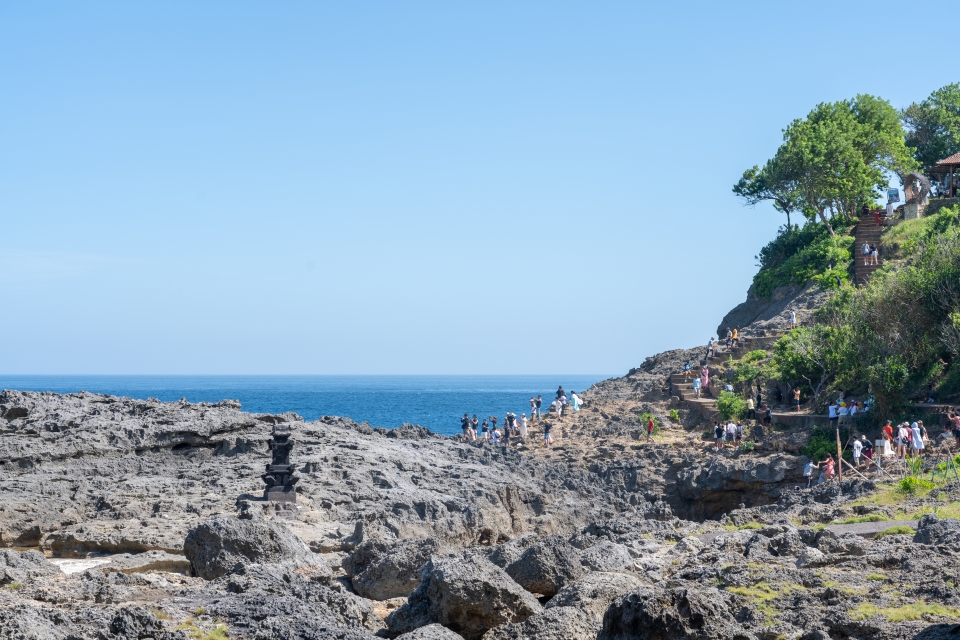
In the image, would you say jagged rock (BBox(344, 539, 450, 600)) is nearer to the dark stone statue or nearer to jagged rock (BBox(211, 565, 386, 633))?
jagged rock (BBox(211, 565, 386, 633))

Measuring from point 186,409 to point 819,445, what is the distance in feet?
63.3

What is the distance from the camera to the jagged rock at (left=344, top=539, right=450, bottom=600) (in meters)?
15.7

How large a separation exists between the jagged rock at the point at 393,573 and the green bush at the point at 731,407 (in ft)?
87.2

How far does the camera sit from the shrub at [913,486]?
23812 millimetres

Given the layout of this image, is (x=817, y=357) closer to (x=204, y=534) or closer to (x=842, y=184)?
(x=842, y=184)

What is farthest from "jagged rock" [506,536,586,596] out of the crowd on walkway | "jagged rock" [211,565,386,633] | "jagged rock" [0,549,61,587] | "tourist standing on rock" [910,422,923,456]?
the crowd on walkway

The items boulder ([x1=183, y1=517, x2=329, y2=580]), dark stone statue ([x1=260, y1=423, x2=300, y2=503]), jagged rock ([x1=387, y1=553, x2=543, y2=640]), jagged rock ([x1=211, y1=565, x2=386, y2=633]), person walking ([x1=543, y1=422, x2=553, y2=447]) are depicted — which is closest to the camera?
jagged rock ([x1=211, y1=565, x2=386, y2=633])

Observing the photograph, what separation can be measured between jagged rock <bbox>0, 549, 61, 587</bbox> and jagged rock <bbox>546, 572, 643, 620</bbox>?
6.60 meters

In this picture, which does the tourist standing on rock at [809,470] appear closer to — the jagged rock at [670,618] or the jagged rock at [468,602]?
the jagged rock at [468,602]

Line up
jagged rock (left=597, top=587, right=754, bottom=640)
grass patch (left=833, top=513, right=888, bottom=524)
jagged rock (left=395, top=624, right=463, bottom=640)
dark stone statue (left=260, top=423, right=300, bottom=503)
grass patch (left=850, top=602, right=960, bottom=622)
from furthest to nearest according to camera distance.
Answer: dark stone statue (left=260, top=423, right=300, bottom=503)
grass patch (left=833, top=513, right=888, bottom=524)
grass patch (left=850, top=602, right=960, bottom=622)
jagged rock (left=395, top=624, right=463, bottom=640)
jagged rock (left=597, top=587, right=754, bottom=640)

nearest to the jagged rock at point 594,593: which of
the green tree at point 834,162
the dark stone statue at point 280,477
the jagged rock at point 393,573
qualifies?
the jagged rock at point 393,573

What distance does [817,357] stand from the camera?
136 feet

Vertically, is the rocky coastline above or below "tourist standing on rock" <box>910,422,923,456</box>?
below

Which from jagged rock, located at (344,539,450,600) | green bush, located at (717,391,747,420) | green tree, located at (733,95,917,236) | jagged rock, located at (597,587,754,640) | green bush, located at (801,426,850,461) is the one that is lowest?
jagged rock, located at (344,539,450,600)
